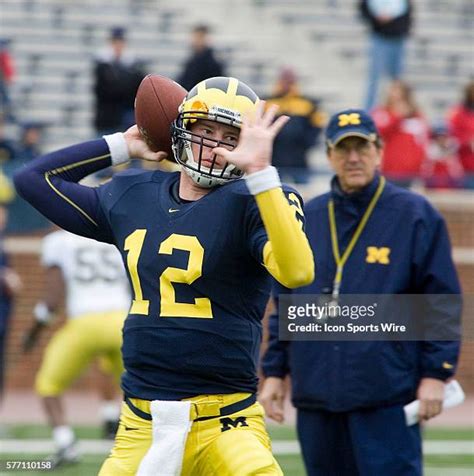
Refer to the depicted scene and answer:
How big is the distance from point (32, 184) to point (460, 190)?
8.13m

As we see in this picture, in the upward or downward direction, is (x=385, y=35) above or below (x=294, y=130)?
above

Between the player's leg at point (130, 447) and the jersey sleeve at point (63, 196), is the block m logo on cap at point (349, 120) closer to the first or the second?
the jersey sleeve at point (63, 196)

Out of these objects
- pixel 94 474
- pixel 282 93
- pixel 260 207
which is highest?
pixel 260 207

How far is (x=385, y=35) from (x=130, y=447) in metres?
9.55

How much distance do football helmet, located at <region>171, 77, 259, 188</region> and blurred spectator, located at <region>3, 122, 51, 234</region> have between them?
7313 mm

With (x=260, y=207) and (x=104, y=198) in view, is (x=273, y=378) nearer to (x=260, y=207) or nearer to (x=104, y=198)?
(x=104, y=198)

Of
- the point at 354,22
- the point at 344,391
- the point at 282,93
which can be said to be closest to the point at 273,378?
the point at 344,391

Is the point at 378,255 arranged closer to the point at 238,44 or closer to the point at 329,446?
the point at 329,446

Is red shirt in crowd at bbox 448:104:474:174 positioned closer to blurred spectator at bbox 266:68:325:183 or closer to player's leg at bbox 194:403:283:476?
blurred spectator at bbox 266:68:325:183

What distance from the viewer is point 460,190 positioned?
12117 millimetres

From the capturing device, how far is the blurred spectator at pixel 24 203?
11586 millimetres

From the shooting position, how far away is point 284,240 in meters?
3.83

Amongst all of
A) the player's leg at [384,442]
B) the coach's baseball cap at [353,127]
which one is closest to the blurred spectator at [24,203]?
the coach's baseball cap at [353,127]

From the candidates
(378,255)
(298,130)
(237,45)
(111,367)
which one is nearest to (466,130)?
(298,130)
